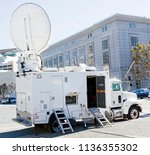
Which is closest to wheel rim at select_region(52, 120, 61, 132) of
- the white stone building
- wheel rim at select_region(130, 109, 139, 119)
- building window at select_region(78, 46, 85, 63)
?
wheel rim at select_region(130, 109, 139, 119)

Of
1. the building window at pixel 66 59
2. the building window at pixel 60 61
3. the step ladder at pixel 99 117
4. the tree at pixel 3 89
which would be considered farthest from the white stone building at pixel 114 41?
A: the step ladder at pixel 99 117

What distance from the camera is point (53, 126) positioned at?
13.5 meters

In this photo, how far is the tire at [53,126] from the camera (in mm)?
13391

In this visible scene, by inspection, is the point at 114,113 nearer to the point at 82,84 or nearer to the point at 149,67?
the point at 82,84

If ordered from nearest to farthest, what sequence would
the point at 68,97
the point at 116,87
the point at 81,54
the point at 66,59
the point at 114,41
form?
1. the point at 68,97
2. the point at 116,87
3. the point at 114,41
4. the point at 81,54
5. the point at 66,59

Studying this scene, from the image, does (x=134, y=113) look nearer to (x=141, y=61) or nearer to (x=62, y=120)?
(x=62, y=120)

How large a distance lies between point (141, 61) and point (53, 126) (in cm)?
4459

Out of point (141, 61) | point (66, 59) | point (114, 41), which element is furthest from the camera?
point (66, 59)

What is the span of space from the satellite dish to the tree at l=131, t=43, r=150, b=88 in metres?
42.6

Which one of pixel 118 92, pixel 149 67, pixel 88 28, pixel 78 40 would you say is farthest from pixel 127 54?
pixel 118 92

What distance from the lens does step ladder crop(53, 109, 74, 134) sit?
13.2 m

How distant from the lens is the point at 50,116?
43.8ft

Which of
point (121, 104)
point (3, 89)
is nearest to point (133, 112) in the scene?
point (121, 104)

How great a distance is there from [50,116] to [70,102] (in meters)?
1.30
